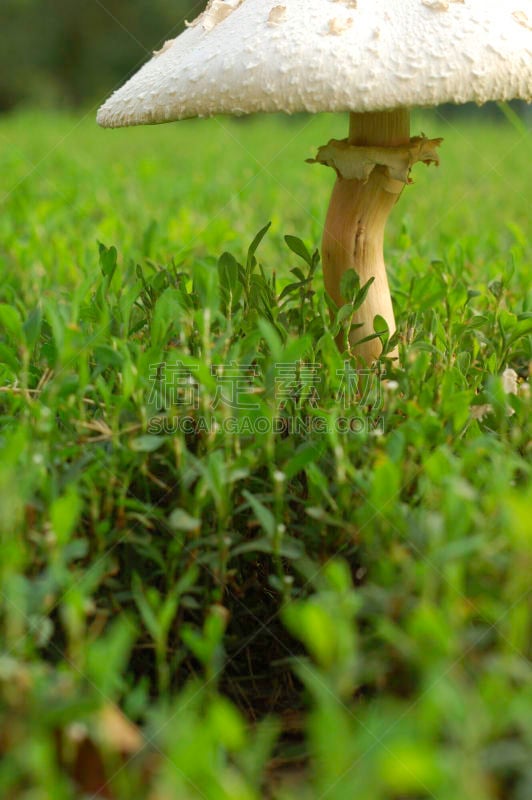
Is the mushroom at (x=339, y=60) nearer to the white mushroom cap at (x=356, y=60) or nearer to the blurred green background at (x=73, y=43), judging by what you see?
the white mushroom cap at (x=356, y=60)

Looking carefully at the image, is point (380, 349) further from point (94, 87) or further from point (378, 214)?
point (94, 87)

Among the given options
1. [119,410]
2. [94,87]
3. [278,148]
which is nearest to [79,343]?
[119,410]

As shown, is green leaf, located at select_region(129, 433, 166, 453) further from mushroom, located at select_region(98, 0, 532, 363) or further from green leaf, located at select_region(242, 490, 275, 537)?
mushroom, located at select_region(98, 0, 532, 363)

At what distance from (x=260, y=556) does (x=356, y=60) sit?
3.31 ft

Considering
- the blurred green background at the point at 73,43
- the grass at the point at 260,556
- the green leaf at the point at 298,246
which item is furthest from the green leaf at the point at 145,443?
the blurred green background at the point at 73,43

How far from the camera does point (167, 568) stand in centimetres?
151

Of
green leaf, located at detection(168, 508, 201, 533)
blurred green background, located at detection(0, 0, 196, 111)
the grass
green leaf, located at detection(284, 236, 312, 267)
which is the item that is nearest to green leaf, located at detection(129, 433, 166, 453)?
the grass

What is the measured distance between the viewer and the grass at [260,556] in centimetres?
108

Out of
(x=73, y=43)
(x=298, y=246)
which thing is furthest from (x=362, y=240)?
(x=73, y=43)

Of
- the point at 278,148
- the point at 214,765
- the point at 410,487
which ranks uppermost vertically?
the point at 214,765

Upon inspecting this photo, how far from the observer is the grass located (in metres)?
1.08

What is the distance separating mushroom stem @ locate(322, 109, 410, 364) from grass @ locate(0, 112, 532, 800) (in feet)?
0.37

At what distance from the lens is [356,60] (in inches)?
65.6

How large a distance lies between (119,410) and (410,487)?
58cm
